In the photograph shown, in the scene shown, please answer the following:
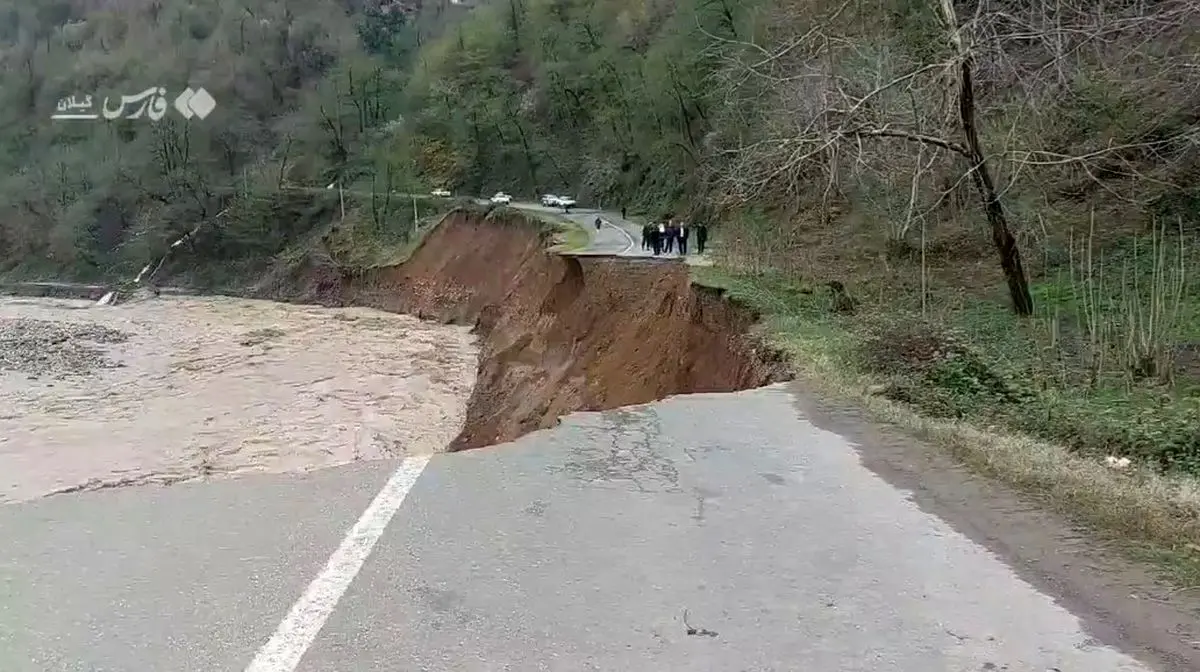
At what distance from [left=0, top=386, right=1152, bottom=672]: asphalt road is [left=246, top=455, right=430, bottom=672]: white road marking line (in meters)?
0.02

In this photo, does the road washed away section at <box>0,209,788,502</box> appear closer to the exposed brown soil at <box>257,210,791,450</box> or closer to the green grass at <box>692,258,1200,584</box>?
the exposed brown soil at <box>257,210,791,450</box>

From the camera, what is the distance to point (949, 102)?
1584 cm

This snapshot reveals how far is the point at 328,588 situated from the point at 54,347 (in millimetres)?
37687

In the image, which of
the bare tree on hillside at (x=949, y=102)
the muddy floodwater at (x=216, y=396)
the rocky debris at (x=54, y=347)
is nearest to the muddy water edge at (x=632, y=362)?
the muddy floodwater at (x=216, y=396)

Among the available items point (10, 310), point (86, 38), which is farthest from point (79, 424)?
point (86, 38)

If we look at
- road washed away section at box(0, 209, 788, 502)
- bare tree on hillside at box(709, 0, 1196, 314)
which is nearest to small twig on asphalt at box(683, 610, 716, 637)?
road washed away section at box(0, 209, 788, 502)

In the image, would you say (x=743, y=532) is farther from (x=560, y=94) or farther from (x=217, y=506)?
(x=560, y=94)

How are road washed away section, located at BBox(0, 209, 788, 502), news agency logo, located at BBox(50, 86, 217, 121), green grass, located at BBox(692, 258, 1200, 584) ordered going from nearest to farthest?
green grass, located at BBox(692, 258, 1200, 584) < road washed away section, located at BBox(0, 209, 788, 502) < news agency logo, located at BBox(50, 86, 217, 121)

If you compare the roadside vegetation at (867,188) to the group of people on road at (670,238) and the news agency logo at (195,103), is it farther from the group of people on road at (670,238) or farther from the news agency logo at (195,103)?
the news agency logo at (195,103)

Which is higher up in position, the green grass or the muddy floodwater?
the green grass

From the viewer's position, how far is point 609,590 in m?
5.45

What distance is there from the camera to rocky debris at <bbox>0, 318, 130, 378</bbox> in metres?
32.7

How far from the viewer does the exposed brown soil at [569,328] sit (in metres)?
18.9

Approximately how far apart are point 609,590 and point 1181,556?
11.3 feet
